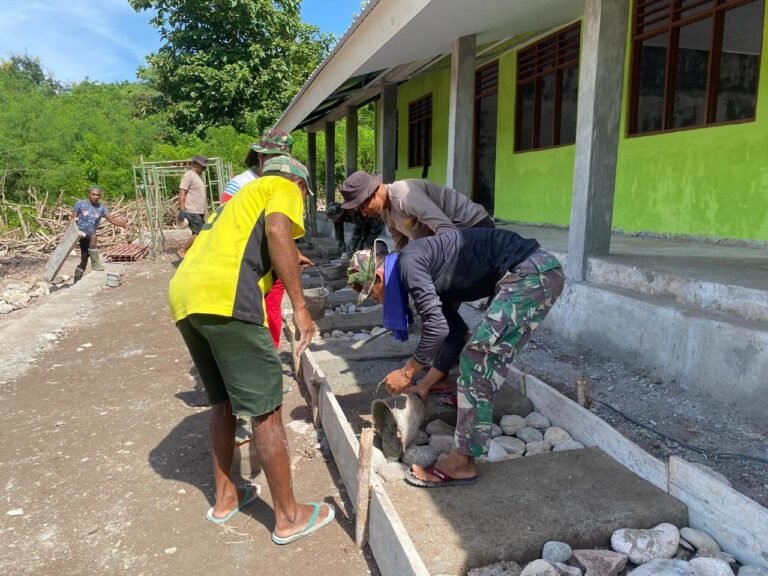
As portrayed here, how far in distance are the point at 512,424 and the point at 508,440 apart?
17cm

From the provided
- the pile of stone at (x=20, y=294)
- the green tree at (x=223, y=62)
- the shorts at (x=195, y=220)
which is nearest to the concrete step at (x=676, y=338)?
the shorts at (x=195, y=220)

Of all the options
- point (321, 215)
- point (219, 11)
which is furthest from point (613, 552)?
point (219, 11)

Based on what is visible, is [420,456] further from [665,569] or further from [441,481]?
[665,569]

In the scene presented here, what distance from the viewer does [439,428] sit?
3.36 m

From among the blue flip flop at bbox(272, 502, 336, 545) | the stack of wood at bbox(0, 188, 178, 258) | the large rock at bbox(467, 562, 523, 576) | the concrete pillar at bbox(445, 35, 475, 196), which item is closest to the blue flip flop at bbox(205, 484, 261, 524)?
the blue flip flop at bbox(272, 502, 336, 545)

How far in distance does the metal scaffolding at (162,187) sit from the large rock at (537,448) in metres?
9.79

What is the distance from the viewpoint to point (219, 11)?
66.7 feet

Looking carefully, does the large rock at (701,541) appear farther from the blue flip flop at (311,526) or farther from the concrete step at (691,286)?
the concrete step at (691,286)

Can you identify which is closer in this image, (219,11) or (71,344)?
(71,344)

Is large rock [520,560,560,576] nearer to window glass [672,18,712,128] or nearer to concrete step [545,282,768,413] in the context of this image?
concrete step [545,282,768,413]

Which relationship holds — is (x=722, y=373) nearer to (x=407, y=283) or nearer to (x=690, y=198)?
(x=407, y=283)

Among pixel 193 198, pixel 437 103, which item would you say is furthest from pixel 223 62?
pixel 193 198

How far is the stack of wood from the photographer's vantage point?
49.1 feet

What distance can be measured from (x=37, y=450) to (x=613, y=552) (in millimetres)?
3355
